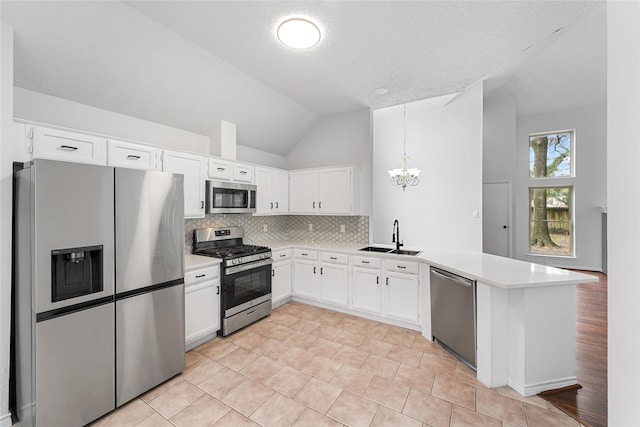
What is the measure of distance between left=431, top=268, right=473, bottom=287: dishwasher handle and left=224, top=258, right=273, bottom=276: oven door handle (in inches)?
83.2

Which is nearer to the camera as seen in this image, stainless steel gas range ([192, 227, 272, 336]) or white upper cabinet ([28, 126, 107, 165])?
white upper cabinet ([28, 126, 107, 165])

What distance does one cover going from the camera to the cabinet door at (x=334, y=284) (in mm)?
3762

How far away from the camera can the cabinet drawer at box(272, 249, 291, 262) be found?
3887mm

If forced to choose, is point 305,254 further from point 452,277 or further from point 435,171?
point 435,171

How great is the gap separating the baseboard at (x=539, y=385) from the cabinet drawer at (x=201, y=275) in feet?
9.88

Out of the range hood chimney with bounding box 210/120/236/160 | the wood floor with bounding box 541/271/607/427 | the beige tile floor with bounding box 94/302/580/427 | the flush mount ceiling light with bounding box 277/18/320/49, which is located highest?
the flush mount ceiling light with bounding box 277/18/320/49

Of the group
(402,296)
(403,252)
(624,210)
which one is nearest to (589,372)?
(402,296)

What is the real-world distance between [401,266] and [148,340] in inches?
107

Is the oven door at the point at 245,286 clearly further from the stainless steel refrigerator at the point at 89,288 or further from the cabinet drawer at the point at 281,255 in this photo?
the stainless steel refrigerator at the point at 89,288

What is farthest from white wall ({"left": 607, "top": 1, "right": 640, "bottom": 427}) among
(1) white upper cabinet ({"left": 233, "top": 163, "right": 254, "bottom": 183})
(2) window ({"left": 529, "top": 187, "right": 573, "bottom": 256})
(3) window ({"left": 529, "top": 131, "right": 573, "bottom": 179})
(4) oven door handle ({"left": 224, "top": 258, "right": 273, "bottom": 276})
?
(3) window ({"left": 529, "top": 131, "right": 573, "bottom": 179})

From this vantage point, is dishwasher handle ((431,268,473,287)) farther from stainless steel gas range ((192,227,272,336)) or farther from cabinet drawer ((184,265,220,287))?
cabinet drawer ((184,265,220,287))

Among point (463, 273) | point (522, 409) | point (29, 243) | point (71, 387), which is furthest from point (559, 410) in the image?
point (29, 243)

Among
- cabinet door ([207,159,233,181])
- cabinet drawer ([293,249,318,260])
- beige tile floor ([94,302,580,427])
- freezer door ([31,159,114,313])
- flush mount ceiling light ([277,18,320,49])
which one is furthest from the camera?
cabinet drawer ([293,249,318,260])

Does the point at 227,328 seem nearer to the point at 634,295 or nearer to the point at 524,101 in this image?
the point at 634,295
